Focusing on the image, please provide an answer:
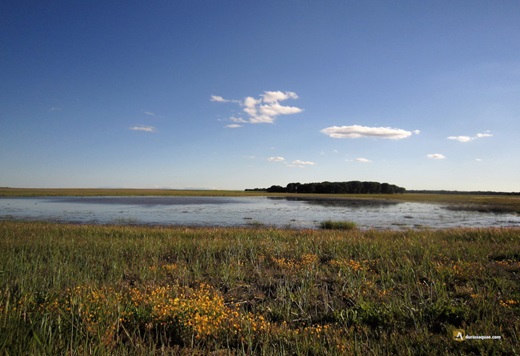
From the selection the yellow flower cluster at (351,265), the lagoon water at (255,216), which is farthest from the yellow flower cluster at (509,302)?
the lagoon water at (255,216)

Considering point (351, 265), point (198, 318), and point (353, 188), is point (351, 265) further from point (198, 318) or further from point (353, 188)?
point (353, 188)

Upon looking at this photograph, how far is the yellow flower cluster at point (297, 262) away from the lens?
10.3 meters

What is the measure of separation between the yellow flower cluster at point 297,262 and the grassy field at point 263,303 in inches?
2.2

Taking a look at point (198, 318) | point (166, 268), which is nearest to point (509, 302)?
point (198, 318)

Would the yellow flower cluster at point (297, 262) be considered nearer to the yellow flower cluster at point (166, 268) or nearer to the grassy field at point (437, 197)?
the yellow flower cluster at point (166, 268)

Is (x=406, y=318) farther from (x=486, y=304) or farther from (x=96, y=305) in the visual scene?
(x=96, y=305)

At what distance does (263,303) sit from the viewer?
7172 mm

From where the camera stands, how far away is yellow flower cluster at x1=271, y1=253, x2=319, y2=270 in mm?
10266

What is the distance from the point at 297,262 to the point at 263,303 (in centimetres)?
397

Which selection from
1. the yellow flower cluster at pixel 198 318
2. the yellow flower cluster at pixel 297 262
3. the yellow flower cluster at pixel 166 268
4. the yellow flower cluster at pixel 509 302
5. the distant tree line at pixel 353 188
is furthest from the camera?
the distant tree line at pixel 353 188

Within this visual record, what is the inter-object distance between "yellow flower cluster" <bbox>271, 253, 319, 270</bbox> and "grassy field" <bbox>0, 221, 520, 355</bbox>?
57mm

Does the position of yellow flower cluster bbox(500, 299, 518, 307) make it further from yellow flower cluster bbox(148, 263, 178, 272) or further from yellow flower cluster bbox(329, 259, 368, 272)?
yellow flower cluster bbox(148, 263, 178, 272)

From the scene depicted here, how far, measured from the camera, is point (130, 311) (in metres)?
6.09

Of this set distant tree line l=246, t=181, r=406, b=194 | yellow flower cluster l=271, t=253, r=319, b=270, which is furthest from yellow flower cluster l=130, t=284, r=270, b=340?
distant tree line l=246, t=181, r=406, b=194
